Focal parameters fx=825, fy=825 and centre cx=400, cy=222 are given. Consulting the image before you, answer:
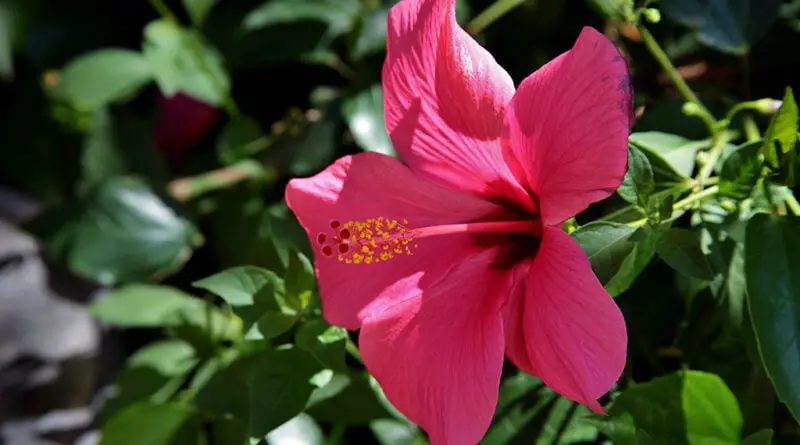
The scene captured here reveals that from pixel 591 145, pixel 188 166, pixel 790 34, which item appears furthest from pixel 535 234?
pixel 188 166

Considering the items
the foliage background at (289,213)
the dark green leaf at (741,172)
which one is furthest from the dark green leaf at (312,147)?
the dark green leaf at (741,172)

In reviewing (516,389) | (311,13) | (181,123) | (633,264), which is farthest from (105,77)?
(633,264)

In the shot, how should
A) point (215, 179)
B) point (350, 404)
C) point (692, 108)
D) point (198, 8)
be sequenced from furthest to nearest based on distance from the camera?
point (215, 179) < point (198, 8) < point (350, 404) < point (692, 108)

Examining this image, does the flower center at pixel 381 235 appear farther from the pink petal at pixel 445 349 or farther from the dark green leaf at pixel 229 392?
the dark green leaf at pixel 229 392

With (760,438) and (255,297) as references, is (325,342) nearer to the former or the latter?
(255,297)

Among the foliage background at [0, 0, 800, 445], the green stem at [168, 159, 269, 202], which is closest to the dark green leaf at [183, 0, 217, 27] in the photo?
the foliage background at [0, 0, 800, 445]

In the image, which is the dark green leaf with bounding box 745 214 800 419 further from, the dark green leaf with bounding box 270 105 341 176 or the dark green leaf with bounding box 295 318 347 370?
the dark green leaf with bounding box 270 105 341 176

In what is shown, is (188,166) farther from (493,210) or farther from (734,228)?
(734,228)
